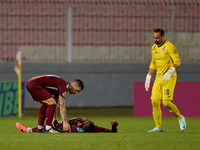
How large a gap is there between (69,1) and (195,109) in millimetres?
4848

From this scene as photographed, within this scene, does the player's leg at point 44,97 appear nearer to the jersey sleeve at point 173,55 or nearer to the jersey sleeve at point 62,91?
the jersey sleeve at point 62,91

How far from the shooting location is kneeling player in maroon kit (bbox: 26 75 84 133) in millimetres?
5871

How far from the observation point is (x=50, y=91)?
6141 mm

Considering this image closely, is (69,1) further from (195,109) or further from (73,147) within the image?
(73,147)

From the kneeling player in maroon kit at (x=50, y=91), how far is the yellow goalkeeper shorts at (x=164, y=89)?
1.23m

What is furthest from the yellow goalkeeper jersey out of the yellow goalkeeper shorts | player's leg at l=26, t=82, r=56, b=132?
player's leg at l=26, t=82, r=56, b=132

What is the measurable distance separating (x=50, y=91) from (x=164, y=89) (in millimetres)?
1673

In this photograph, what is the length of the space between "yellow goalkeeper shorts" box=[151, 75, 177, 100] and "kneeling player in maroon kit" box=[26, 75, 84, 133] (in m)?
1.23

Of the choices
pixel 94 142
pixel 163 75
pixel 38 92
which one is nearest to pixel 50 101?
pixel 38 92

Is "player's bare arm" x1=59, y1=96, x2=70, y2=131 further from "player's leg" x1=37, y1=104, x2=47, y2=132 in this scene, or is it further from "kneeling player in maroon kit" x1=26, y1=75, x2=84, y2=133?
"player's leg" x1=37, y1=104, x2=47, y2=132

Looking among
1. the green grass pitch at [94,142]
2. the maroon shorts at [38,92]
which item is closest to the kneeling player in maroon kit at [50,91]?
the maroon shorts at [38,92]

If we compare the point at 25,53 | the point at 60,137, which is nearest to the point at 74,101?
the point at 25,53

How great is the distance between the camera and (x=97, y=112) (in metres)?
12.4

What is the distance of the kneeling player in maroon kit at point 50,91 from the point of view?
231 inches
